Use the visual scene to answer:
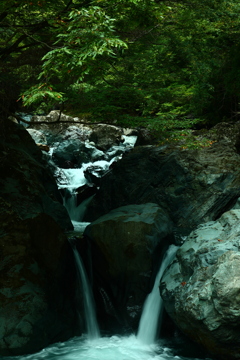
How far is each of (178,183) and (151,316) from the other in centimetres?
401

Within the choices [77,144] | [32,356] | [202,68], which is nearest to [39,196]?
[32,356]

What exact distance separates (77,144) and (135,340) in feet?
37.5

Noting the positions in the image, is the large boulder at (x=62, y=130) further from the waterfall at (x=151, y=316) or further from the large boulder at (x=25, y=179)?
the waterfall at (x=151, y=316)

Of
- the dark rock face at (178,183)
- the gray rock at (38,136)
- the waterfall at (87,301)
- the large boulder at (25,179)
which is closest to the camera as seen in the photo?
the waterfall at (87,301)

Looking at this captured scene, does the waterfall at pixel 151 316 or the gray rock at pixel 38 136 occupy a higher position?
the gray rock at pixel 38 136

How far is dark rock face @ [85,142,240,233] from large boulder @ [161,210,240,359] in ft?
7.97

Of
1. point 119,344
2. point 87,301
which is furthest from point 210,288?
point 87,301

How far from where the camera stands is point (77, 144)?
54.5 feet

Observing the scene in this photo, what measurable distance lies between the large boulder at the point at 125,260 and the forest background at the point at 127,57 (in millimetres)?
2657

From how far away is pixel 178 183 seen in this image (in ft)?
31.5

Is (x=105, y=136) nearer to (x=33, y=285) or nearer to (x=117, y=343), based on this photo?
(x=33, y=285)

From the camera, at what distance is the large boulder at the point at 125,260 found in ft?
22.4

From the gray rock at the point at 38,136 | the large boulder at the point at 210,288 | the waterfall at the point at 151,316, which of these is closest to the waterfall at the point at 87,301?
the waterfall at the point at 151,316

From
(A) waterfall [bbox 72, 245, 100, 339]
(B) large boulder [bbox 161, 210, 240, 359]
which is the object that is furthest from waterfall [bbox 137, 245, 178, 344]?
(A) waterfall [bbox 72, 245, 100, 339]
